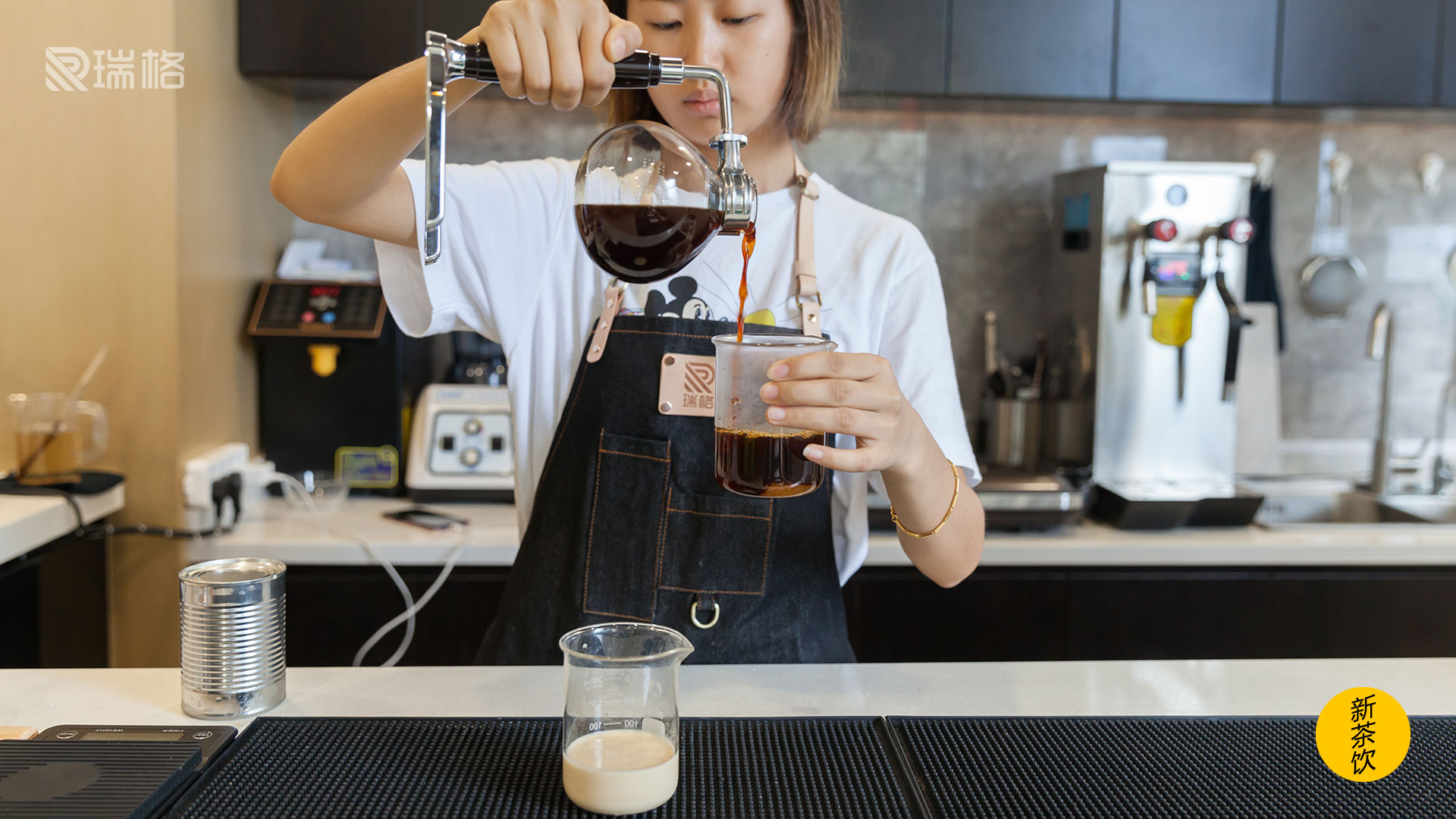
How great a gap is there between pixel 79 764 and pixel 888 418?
2.40 ft

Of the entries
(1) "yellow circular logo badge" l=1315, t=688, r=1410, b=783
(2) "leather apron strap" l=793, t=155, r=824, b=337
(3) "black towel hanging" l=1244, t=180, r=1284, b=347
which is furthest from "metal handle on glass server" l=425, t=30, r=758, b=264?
(3) "black towel hanging" l=1244, t=180, r=1284, b=347

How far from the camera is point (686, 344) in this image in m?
1.33

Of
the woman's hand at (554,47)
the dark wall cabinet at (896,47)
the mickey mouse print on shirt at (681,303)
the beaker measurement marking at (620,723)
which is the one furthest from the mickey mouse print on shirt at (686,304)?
the dark wall cabinet at (896,47)

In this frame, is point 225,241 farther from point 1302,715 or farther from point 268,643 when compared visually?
point 1302,715

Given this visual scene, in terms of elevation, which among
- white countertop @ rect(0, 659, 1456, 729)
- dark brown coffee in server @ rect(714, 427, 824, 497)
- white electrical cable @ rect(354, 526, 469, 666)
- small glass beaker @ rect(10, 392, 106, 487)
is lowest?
white electrical cable @ rect(354, 526, 469, 666)

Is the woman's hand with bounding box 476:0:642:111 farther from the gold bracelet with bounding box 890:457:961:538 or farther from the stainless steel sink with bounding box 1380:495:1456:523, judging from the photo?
the stainless steel sink with bounding box 1380:495:1456:523

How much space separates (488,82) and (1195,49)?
78.0 inches

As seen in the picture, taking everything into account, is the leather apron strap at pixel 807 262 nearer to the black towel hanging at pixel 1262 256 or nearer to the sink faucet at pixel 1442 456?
the black towel hanging at pixel 1262 256

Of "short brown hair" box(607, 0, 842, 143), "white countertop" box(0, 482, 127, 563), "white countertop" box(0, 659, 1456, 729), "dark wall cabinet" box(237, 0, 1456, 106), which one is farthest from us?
"dark wall cabinet" box(237, 0, 1456, 106)

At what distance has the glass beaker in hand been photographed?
0.81m

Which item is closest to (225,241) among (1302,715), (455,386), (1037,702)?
(455,386)

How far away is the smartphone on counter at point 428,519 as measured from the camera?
6.99ft

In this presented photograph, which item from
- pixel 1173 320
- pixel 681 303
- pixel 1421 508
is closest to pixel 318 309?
pixel 681 303

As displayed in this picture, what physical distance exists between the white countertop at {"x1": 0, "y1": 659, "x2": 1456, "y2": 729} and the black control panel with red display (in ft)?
4.10
